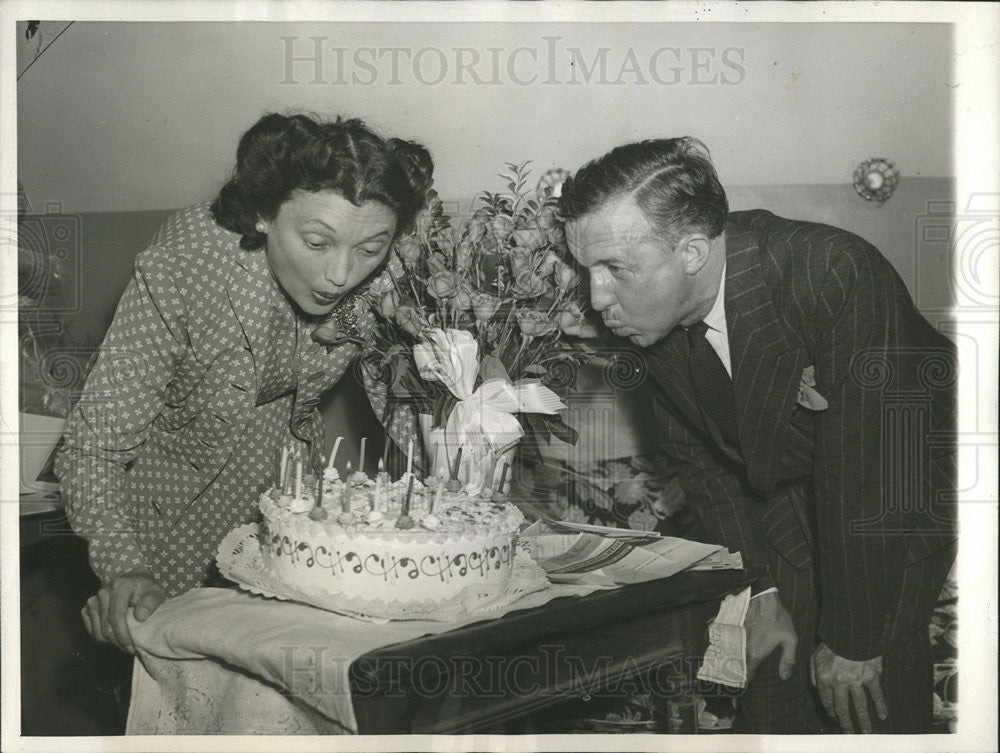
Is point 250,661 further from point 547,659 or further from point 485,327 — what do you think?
point 485,327

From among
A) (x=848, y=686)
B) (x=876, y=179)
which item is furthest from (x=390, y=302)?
(x=848, y=686)

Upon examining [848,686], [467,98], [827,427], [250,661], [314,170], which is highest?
[467,98]

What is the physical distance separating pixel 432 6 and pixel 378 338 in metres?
0.58

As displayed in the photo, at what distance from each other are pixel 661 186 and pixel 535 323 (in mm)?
317

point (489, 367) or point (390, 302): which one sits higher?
point (390, 302)

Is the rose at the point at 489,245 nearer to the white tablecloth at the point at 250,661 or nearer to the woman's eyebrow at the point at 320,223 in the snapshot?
the woman's eyebrow at the point at 320,223

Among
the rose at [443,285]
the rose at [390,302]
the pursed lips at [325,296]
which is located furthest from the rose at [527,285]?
the pursed lips at [325,296]

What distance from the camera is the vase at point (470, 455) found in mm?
1679

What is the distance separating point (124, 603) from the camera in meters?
1.65

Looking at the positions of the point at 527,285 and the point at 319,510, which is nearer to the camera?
the point at 319,510

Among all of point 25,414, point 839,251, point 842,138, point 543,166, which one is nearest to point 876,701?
point 839,251

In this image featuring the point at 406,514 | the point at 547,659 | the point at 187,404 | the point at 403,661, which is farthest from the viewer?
the point at 187,404

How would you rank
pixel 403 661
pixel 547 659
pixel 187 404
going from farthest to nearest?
pixel 187 404, pixel 547 659, pixel 403 661

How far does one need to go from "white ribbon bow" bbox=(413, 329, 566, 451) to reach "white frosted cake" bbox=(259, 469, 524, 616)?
0.18 metres
